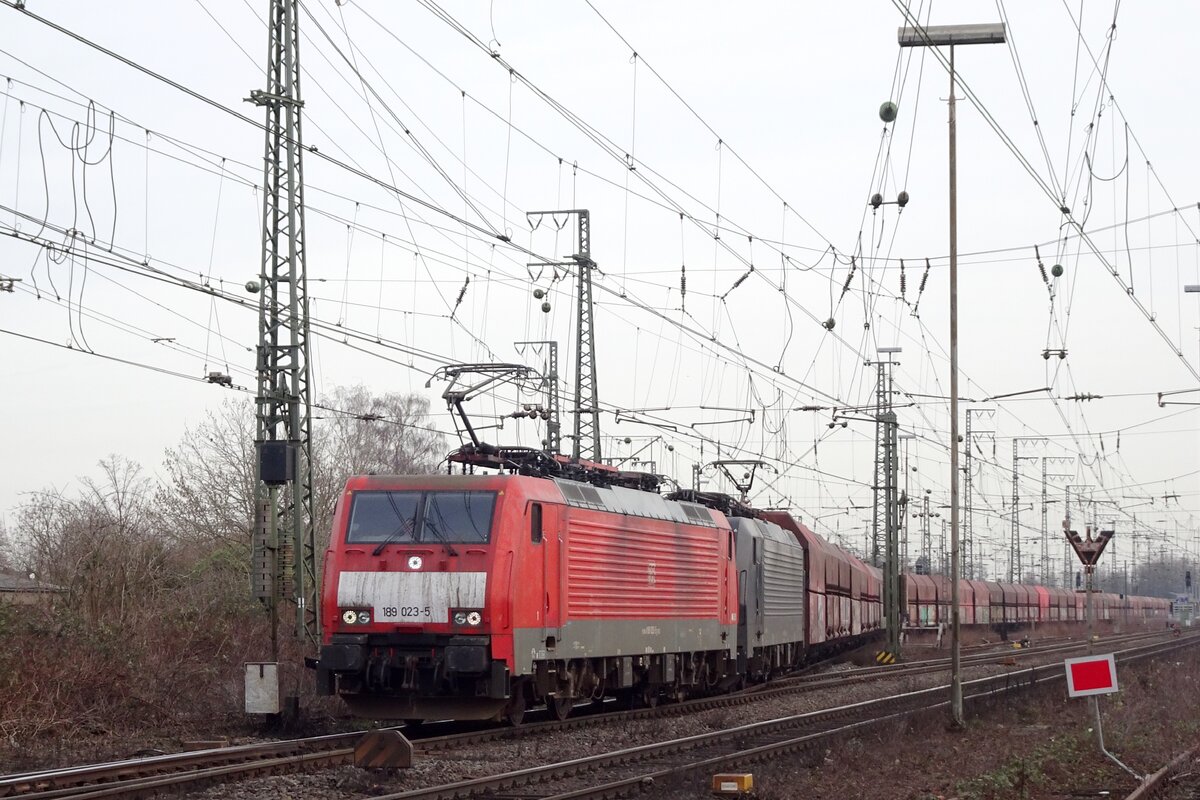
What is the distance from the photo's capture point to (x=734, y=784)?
47.5ft

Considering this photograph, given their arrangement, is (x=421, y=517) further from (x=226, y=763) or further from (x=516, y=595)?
(x=226, y=763)

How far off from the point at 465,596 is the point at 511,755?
2241 mm

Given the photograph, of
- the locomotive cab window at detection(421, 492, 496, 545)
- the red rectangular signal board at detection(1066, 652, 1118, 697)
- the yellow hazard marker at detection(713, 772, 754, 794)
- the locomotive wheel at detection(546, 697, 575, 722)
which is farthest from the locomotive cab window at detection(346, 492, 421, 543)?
the red rectangular signal board at detection(1066, 652, 1118, 697)

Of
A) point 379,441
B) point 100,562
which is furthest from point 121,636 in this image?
point 379,441

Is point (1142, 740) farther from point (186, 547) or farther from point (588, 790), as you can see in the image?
point (186, 547)

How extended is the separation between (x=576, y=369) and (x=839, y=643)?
17975 millimetres

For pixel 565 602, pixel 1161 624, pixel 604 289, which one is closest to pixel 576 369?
pixel 604 289

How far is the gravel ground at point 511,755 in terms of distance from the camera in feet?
45.9

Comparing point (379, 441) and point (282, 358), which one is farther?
point (379, 441)

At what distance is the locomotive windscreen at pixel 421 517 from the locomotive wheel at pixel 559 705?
3634mm

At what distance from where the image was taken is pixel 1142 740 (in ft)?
64.8

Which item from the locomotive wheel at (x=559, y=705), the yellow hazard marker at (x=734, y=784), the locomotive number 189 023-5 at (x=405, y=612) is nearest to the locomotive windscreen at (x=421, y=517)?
the locomotive number 189 023-5 at (x=405, y=612)

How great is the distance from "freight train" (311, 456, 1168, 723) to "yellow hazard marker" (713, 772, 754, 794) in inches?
173

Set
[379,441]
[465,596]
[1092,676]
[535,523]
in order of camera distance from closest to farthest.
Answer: [1092,676]
[465,596]
[535,523]
[379,441]
